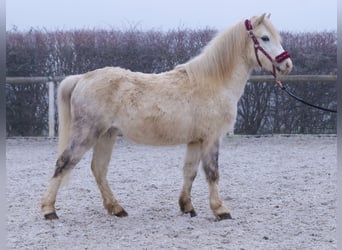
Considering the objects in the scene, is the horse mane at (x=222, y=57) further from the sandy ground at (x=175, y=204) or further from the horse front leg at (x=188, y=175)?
the sandy ground at (x=175, y=204)

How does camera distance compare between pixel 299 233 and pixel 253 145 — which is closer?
pixel 299 233

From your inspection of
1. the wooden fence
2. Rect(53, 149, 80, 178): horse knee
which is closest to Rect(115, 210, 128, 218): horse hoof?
Rect(53, 149, 80, 178): horse knee

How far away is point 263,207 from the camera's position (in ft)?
17.6

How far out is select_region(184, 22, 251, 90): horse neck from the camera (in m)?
4.95

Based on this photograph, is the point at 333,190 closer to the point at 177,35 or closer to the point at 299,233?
the point at 299,233

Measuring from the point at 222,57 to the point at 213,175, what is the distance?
1.21m

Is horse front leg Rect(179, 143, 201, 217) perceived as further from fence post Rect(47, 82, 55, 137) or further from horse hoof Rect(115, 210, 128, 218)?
fence post Rect(47, 82, 55, 137)

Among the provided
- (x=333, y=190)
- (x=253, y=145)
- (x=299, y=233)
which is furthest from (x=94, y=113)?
(x=253, y=145)

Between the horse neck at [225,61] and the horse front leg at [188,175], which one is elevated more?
the horse neck at [225,61]

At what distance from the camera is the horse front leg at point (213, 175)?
4.90 meters

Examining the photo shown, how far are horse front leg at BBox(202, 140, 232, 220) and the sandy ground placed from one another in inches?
4.2

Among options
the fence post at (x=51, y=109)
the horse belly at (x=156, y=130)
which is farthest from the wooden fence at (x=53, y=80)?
the horse belly at (x=156, y=130)

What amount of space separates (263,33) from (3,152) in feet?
10.4

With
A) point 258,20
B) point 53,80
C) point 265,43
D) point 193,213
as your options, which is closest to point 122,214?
point 193,213
